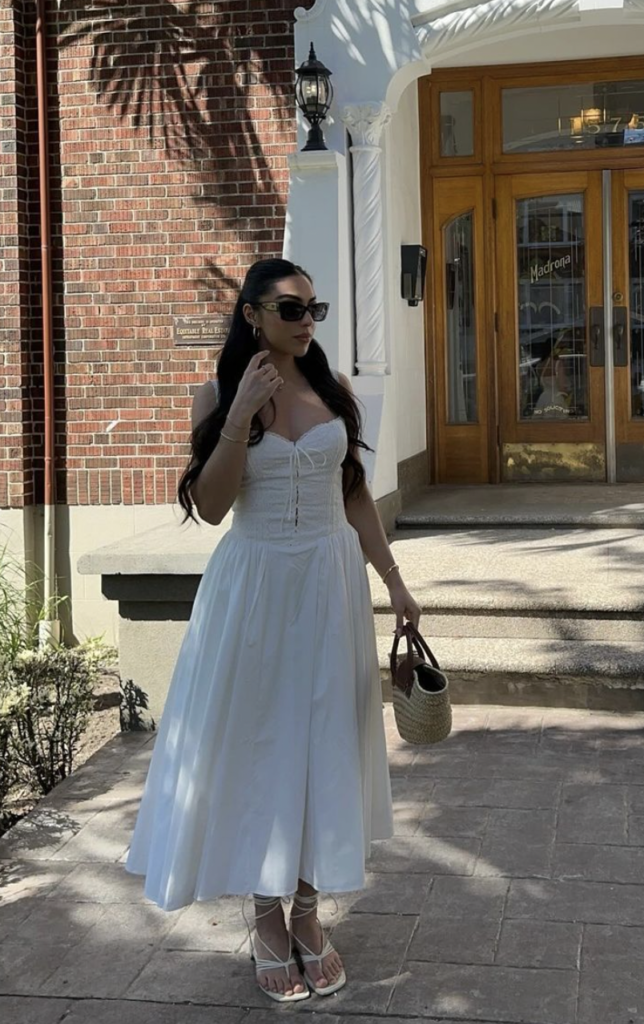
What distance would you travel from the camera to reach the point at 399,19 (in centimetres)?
788

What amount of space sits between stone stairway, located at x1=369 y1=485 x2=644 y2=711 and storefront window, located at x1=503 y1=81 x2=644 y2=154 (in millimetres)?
3373

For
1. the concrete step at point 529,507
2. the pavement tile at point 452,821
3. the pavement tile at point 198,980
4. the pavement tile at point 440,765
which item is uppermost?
the concrete step at point 529,507

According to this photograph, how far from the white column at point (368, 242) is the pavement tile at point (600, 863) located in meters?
4.32

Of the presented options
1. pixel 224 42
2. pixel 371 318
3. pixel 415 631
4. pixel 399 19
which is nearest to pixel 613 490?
pixel 371 318

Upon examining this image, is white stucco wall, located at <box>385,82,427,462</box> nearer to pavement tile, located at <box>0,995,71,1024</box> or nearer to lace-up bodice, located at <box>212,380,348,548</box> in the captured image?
lace-up bodice, located at <box>212,380,348,548</box>

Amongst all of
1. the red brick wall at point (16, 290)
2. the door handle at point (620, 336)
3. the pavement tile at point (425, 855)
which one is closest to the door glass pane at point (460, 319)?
the door handle at point (620, 336)

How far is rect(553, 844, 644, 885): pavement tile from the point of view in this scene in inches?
161

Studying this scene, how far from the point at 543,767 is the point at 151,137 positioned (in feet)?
18.5

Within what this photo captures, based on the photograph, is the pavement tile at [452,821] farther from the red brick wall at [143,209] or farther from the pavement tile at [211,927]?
the red brick wall at [143,209]

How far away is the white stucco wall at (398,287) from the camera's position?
856 cm

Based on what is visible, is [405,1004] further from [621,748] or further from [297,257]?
[297,257]

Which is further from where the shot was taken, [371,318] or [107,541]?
[107,541]

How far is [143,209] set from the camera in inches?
352

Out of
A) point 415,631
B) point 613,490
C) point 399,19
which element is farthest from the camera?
point 613,490
